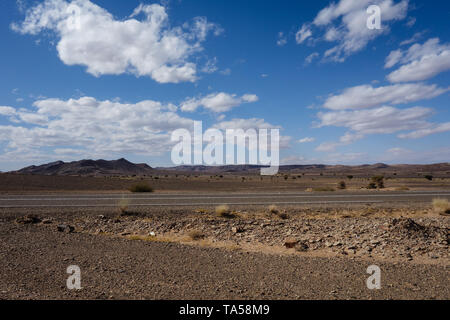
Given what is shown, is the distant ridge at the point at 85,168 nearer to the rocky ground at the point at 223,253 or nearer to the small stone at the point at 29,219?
the small stone at the point at 29,219

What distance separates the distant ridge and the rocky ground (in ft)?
371

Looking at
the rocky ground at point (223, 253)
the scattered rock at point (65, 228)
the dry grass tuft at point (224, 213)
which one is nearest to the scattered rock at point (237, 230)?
the rocky ground at point (223, 253)

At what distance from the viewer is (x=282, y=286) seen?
6.95 metres

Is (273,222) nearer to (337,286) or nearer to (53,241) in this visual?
(337,286)

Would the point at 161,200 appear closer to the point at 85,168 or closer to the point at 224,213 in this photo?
the point at 224,213

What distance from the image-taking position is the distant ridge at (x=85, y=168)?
430 ft

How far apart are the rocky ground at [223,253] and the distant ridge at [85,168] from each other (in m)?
113

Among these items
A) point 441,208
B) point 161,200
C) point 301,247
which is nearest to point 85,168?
point 161,200

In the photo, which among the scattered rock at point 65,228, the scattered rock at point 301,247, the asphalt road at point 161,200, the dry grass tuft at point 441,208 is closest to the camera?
the scattered rock at point 301,247
